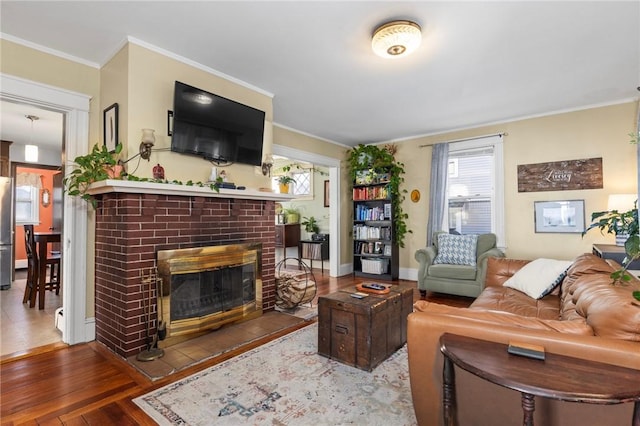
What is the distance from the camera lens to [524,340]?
121cm

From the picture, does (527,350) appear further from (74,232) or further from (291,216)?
(291,216)

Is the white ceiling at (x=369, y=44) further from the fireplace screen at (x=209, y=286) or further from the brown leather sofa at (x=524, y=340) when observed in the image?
the brown leather sofa at (x=524, y=340)

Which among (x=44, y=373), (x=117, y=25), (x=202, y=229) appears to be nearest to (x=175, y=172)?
(x=202, y=229)

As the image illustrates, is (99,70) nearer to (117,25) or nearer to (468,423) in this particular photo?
(117,25)

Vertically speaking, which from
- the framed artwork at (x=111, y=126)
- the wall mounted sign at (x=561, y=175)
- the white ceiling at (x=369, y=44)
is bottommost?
the wall mounted sign at (x=561, y=175)

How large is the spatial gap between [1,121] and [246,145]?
4014 mm

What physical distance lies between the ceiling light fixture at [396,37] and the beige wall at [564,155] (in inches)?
117

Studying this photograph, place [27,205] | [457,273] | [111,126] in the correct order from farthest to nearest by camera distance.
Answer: [27,205]
[457,273]
[111,126]

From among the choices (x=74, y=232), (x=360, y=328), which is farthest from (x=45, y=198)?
(x=360, y=328)

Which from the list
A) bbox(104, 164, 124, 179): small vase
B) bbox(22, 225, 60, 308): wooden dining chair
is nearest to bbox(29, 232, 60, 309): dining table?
bbox(22, 225, 60, 308): wooden dining chair

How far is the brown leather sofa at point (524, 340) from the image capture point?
1104 mm

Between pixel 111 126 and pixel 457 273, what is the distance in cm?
407

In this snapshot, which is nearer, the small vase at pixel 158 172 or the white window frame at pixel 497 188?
the small vase at pixel 158 172

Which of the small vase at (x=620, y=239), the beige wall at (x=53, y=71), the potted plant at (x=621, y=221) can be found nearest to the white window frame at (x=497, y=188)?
the small vase at (x=620, y=239)
